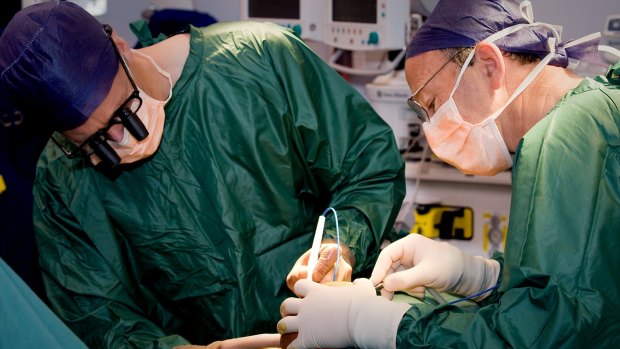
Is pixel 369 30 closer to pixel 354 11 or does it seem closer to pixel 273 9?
pixel 354 11

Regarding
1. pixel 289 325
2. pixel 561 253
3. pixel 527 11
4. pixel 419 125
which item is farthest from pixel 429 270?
pixel 419 125

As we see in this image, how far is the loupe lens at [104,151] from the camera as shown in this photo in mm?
1760

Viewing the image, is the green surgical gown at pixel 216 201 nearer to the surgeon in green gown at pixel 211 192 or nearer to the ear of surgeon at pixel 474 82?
the surgeon in green gown at pixel 211 192

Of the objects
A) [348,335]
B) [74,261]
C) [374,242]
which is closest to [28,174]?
[74,261]

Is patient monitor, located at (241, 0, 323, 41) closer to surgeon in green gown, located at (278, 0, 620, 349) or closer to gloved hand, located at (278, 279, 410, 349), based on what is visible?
surgeon in green gown, located at (278, 0, 620, 349)

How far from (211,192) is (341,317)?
61 cm

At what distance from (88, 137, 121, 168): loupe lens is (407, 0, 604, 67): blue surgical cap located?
0.75 m

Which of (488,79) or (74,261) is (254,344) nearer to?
(74,261)

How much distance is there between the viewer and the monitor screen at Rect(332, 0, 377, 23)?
3.22 metres

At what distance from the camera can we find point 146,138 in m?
1.84

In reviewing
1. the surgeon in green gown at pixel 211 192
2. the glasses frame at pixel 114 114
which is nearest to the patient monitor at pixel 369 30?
the surgeon in green gown at pixel 211 192

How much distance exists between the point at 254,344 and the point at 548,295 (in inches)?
27.2

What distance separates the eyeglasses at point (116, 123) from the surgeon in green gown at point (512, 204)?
539 millimetres

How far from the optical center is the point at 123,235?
1973 millimetres
